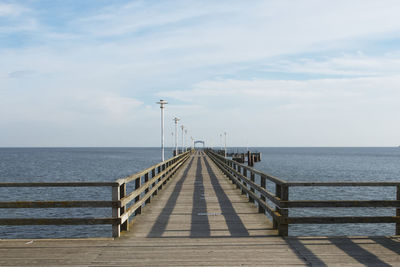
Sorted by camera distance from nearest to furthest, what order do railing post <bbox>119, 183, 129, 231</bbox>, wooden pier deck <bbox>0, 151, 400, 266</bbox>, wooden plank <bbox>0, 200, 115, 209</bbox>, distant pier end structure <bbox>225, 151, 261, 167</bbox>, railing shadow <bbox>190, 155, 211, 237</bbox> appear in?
1. wooden pier deck <bbox>0, 151, 400, 266</bbox>
2. wooden plank <bbox>0, 200, 115, 209</bbox>
3. railing post <bbox>119, 183, 129, 231</bbox>
4. railing shadow <bbox>190, 155, 211, 237</bbox>
5. distant pier end structure <bbox>225, 151, 261, 167</bbox>

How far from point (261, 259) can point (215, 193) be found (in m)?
9.07

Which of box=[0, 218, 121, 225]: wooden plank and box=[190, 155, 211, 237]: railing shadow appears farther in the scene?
box=[190, 155, 211, 237]: railing shadow

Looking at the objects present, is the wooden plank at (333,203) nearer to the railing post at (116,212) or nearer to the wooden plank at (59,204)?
the railing post at (116,212)

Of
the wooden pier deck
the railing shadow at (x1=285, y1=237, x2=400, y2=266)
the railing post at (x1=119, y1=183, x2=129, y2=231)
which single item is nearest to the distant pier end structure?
the wooden pier deck

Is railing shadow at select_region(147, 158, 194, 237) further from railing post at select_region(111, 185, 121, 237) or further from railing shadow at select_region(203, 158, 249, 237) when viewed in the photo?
railing shadow at select_region(203, 158, 249, 237)

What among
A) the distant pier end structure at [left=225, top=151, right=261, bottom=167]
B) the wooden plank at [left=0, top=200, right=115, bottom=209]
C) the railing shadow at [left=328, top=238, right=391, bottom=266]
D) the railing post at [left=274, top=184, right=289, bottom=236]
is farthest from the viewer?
the distant pier end structure at [left=225, top=151, right=261, bottom=167]

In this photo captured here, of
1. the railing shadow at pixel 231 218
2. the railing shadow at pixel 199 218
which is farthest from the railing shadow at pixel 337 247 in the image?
the railing shadow at pixel 199 218

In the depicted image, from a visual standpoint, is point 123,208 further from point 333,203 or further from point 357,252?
point 357,252

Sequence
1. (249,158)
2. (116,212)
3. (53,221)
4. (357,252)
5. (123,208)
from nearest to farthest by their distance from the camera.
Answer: (357,252)
(53,221)
(116,212)
(123,208)
(249,158)

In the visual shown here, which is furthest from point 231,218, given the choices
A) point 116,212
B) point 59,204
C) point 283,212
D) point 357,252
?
point 59,204

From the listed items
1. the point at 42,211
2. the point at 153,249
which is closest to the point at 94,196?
the point at 42,211

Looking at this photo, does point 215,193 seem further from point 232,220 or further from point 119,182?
point 119,182

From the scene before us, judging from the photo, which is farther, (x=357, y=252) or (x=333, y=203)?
(x=333, y=203)

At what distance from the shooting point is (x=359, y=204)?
24.0ft
